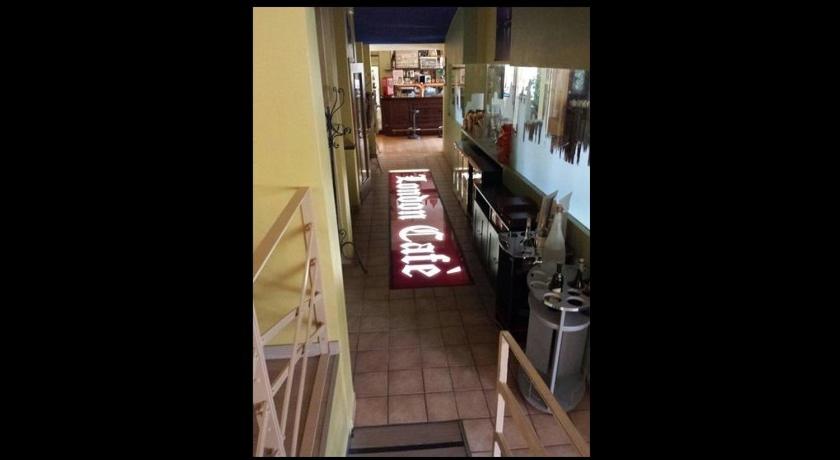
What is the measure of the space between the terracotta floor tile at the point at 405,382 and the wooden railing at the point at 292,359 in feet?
2.99

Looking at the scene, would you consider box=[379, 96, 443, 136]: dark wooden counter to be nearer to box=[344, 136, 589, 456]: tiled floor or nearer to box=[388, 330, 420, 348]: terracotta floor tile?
box=[344, 136, 589, 456]: tiled floor

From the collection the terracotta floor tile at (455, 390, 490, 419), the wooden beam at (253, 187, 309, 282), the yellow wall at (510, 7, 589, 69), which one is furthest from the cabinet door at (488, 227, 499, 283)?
the wooden beam at (253, 187, 309, 282)

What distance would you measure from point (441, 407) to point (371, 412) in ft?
1.47

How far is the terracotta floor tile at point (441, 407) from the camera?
2742 millimetres

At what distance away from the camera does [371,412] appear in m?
2.79

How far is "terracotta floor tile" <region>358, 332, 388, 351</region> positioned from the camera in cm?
341

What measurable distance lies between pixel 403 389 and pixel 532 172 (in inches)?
87.6

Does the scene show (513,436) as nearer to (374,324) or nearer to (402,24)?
(374,324)

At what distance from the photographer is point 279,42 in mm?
1753

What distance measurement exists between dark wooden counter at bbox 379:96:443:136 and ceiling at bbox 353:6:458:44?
2960 mm

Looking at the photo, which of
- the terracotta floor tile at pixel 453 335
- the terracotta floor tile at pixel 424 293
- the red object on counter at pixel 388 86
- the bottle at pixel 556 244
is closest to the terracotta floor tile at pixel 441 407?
the terracotta floor tile at pixel 453 335

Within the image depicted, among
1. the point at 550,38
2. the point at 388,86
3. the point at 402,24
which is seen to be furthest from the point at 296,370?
the point at 388,86
